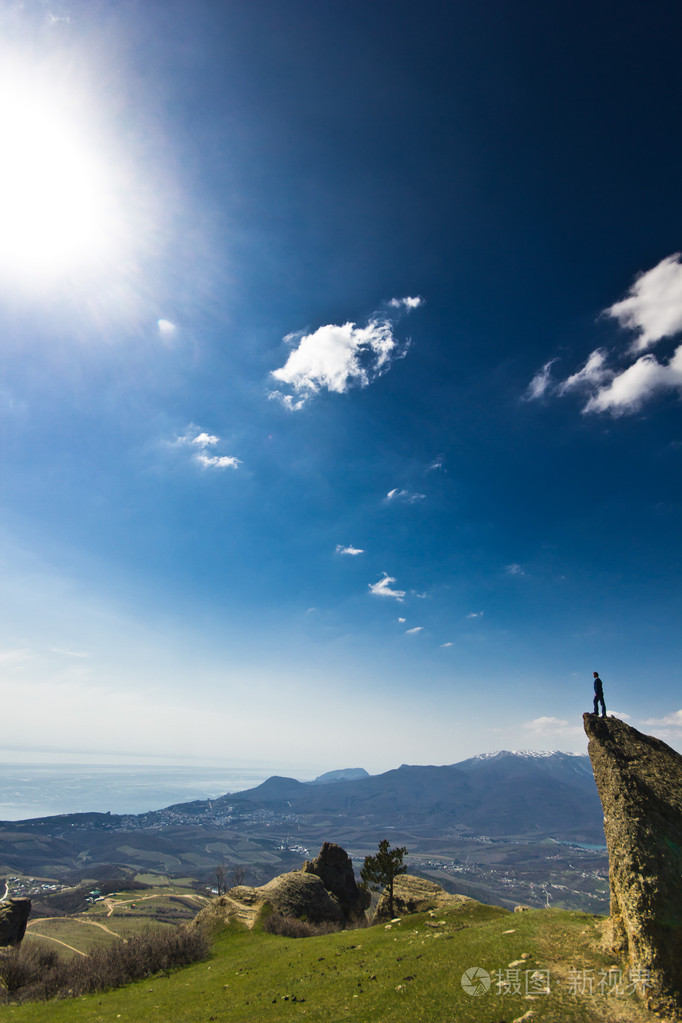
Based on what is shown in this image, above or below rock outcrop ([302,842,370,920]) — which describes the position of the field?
below

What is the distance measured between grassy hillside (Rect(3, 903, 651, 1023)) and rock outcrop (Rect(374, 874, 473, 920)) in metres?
10.9

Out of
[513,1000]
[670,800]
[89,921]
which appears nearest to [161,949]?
[513,1000]

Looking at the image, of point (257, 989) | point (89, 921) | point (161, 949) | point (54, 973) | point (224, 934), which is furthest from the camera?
point (89, 921)

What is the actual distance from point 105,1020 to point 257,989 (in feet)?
26.7

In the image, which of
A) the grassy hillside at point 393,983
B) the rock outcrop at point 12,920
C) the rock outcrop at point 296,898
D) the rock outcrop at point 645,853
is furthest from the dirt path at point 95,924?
the rock outcrop at point 645,853

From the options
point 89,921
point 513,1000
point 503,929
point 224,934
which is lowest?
point 89,921

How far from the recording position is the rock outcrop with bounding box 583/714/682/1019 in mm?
18734

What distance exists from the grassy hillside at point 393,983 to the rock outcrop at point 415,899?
10898 millimetres

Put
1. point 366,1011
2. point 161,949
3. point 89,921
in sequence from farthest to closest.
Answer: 1. point 89,921
2. point 161,949
3. point 366,1011

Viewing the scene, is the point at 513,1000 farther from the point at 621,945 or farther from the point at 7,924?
the point at 7,924

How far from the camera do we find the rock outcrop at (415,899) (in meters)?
44.9

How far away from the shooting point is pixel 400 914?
45.6 m

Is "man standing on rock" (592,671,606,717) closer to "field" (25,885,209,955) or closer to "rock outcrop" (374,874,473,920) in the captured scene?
"rock outcrop" (374,874,473,920)

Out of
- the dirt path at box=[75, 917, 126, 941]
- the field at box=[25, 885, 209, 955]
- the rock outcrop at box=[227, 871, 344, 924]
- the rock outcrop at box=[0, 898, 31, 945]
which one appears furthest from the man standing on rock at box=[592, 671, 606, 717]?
the dirt path at box=[75, 917, 126, 941]
